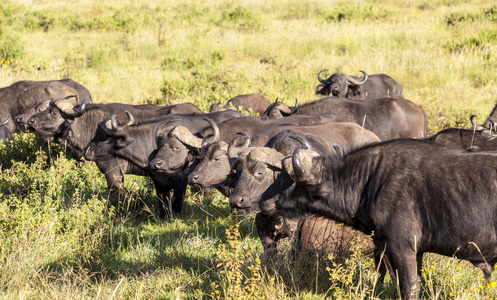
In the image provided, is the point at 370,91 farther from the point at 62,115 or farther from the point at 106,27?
the point at 106,27

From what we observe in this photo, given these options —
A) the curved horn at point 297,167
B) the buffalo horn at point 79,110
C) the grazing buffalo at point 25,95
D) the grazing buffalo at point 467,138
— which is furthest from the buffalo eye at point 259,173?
the grazing buffalo at point 25,95

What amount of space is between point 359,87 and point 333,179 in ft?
29.6

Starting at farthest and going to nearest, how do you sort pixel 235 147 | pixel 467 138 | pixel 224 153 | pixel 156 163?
pixel 467 138 → pixel 156 163 → pixel 224 153 → pixel 235 147

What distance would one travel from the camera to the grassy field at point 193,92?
15.7ft

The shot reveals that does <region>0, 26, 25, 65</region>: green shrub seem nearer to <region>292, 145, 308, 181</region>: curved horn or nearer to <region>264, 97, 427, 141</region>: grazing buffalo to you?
<region>264, 97, 427, 141</region>: grazing buffalo

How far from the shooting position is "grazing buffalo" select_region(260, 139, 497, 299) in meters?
3.88

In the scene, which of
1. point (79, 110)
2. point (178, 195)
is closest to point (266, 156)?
point (178, 195)

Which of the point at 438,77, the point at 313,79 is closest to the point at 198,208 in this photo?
the point at 313,79

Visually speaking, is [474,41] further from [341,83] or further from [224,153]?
[224,153]

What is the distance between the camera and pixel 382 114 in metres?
9.61

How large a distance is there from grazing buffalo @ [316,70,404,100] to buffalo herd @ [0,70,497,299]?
4.72 meters

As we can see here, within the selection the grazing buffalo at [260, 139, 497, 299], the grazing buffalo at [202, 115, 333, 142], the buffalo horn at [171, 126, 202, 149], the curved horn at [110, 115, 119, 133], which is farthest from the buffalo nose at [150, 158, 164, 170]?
the grazing buffalo at [260, 139, 497, 299]

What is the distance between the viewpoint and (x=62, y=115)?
9.54 metres

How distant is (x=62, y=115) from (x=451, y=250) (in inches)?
300
